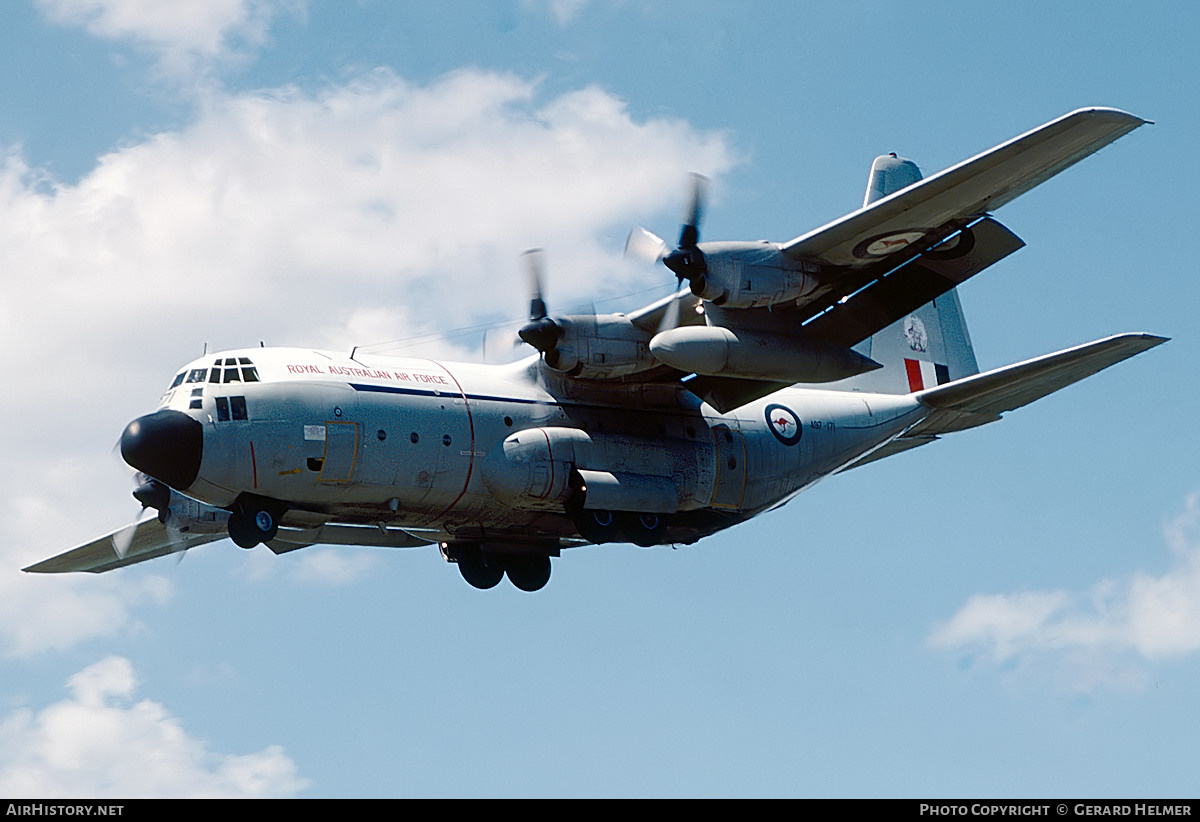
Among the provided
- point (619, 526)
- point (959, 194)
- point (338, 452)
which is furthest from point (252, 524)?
point (959, 194)

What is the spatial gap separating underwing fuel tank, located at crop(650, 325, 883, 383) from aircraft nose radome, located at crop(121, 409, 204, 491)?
5952 millimetres

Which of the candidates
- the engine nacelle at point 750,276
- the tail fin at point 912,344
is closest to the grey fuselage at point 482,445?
the tail fin at point 912,344

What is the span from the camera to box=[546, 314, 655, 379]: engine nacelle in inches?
836

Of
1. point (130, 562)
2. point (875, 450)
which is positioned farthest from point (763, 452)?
point (130, 562)

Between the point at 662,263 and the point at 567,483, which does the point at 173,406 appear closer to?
the point at 567,483

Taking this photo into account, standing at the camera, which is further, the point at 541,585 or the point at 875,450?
the point at 875,450

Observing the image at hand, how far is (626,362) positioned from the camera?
21531 millimetres

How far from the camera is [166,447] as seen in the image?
1900 cm

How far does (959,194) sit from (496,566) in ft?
27.5

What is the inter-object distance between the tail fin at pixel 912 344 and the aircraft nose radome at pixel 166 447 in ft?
34.3
